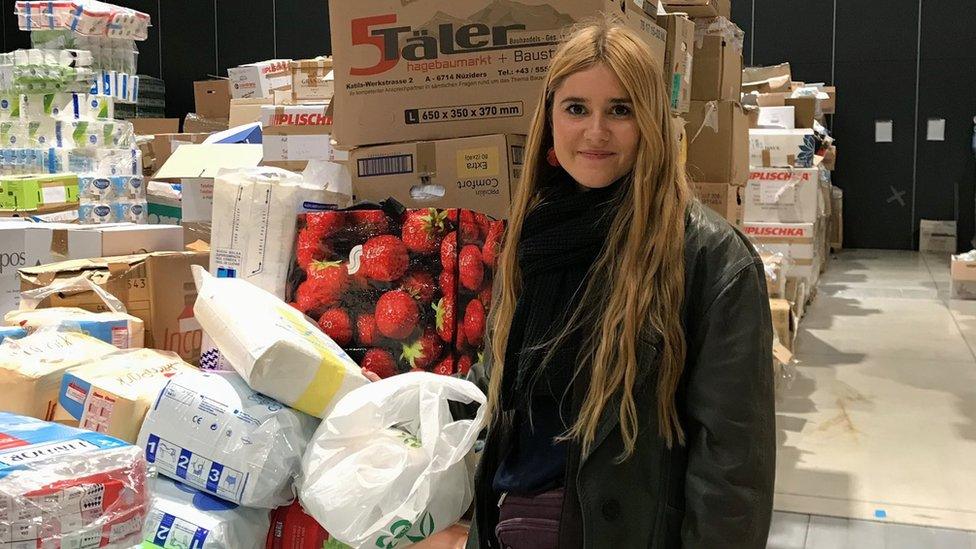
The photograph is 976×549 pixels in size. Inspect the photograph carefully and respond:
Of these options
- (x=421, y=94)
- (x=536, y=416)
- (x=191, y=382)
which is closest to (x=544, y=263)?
(x=536, y=416)

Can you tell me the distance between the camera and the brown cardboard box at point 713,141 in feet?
11.5

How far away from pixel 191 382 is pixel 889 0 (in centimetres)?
980

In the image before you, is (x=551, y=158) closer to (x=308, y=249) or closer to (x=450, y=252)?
Result: (x=450, y=252)

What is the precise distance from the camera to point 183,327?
256cm

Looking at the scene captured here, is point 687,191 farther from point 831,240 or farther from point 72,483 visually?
point 831,240

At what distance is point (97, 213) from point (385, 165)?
314cm

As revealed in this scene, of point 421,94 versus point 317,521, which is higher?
point 421,94

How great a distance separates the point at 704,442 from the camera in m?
1.27

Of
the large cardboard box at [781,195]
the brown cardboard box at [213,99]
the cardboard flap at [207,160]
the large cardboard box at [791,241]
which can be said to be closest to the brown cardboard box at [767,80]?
the large cardboard box at [781,195]

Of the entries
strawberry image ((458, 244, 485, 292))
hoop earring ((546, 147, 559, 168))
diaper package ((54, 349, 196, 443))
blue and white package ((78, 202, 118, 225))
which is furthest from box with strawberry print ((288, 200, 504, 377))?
blue and white package ((78, 202, 118, 225))

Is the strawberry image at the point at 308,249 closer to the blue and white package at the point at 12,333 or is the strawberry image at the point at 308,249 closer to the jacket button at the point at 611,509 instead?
the blue and white package at the point at 12,333

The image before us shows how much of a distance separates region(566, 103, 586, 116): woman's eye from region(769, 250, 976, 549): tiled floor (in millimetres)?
2031

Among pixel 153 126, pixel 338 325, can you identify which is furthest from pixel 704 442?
pixel 153 126

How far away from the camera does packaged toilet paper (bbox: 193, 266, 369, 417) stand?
72.4 inches
